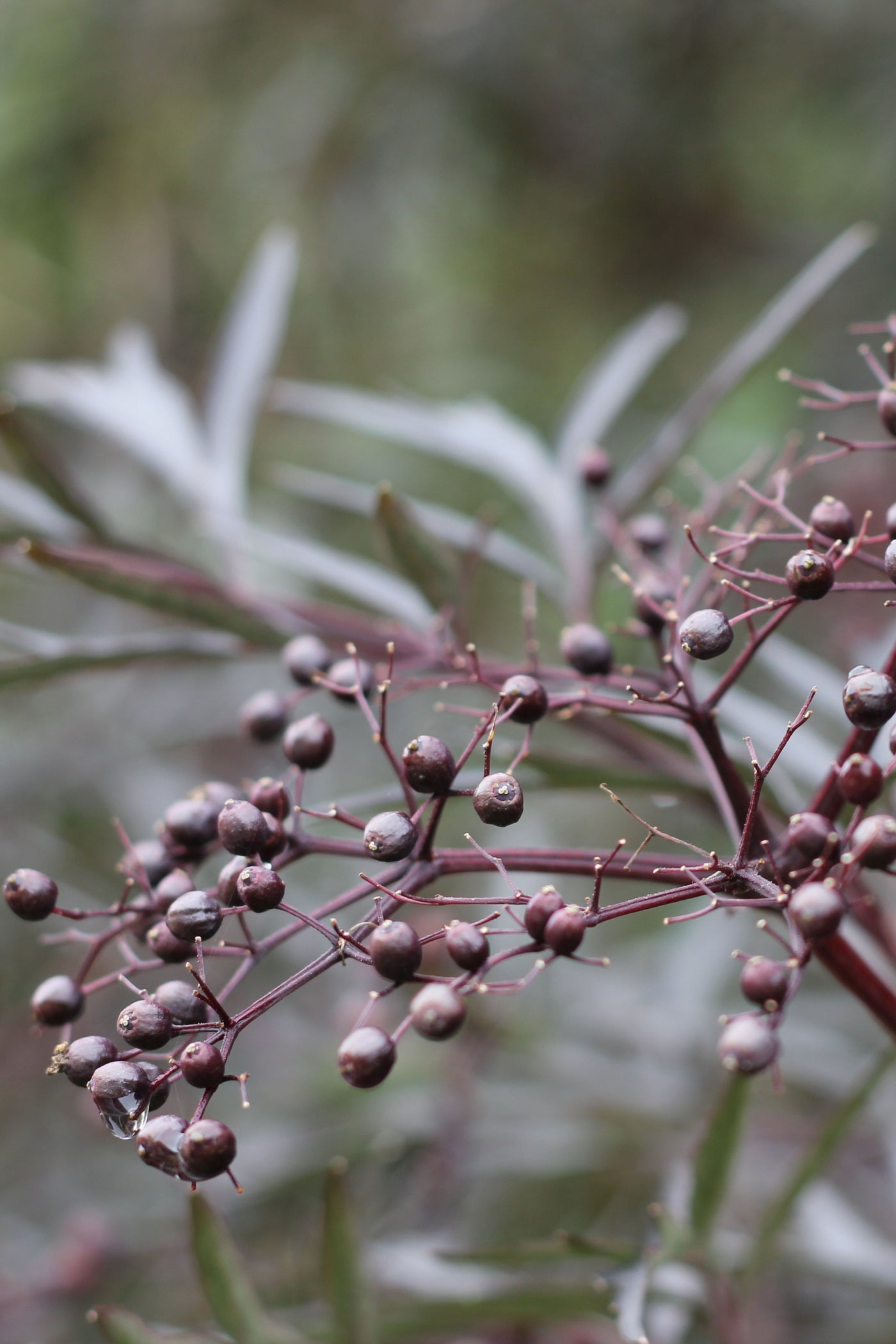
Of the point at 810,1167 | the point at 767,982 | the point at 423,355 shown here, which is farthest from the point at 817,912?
the point at 423,355

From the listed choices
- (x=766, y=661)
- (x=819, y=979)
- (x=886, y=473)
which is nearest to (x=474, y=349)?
(x=886, y=473)

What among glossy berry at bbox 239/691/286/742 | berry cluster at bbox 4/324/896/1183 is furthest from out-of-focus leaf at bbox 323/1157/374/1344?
→ glossy berry at bbox 239/691/286/742

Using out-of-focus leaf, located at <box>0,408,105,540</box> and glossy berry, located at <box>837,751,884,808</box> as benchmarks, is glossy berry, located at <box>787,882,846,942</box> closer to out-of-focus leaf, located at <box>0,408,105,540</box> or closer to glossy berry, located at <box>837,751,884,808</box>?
glossy berry, located at <box>837,751,884,808</box>

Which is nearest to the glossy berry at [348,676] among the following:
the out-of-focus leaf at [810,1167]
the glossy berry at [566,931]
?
the glossy berry at [566,931]

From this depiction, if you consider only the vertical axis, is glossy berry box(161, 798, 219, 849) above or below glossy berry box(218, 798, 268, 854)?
below

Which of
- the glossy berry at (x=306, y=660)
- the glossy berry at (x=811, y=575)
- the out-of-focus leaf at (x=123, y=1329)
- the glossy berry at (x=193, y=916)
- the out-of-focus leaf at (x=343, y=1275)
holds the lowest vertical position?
the out-of-focus leaf at (x=343, y=1275)

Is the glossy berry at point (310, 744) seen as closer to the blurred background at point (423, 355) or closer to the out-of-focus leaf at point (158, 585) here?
the out-of-focus leaf at point (158, 585)

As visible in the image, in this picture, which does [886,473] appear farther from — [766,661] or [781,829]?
[781,829]
